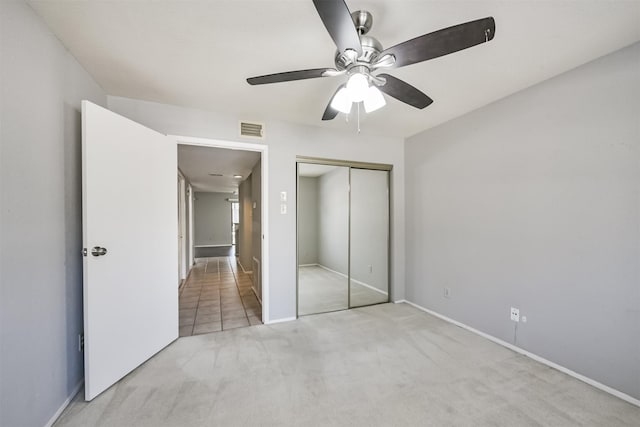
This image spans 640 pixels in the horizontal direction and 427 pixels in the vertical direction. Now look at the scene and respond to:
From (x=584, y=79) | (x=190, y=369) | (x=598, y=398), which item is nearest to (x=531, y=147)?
(x=584, y=79)

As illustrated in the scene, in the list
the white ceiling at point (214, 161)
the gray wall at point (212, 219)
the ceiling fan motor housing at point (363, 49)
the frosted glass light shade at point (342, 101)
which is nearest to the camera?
the ceiling fan motor housing at point (363, 49)

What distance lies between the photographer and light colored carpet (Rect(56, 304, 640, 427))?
5.13 ft

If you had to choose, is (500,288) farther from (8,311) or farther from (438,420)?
(8,311)

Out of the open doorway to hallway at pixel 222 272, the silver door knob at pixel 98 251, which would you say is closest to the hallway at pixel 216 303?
the open doorway to hallway at pixel 222 272

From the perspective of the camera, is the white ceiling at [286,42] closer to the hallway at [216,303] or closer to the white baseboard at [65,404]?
the white baseboard at [65,404]

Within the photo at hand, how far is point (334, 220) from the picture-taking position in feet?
11.6

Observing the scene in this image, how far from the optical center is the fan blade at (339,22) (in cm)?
98

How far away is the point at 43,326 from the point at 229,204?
9707 mm

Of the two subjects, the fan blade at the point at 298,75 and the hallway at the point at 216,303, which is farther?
the hallway at the point at 216,303

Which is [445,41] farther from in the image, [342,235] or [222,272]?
[222,272]

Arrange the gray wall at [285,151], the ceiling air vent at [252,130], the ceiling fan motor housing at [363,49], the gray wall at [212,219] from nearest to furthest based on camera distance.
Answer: the ceiling fan motor housing at [363,49] < the gray wall at [285,151] < the ceiling air vent at [252,130] < the gray wall at [212,219]

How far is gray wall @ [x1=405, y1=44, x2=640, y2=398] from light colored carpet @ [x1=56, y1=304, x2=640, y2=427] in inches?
12.3

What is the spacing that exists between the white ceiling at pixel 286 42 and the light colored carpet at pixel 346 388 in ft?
7.82

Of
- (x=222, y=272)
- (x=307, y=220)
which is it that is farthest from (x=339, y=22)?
(x=222, y=272)
